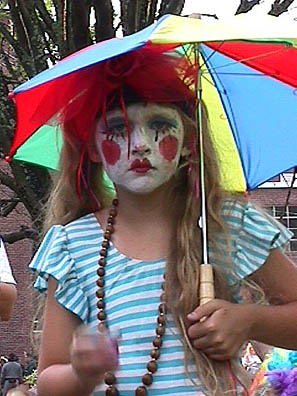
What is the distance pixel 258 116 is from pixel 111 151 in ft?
1.74

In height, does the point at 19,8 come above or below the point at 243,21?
below

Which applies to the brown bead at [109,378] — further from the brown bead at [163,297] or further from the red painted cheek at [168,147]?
the red painted cheek at [168,147]

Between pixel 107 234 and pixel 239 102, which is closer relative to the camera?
pixel 107 234

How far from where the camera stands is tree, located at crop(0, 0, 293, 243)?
6109 mm

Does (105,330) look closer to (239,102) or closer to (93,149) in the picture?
(93,149)

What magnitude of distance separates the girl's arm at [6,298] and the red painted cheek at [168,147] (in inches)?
39.3

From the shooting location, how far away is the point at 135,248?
2.44 m

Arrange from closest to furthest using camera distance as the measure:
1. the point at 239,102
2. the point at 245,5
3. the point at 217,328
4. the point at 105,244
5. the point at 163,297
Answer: the point at 217,328, the point at 163,297, the point at 105,244, the point at 239,102, the point at 245,5

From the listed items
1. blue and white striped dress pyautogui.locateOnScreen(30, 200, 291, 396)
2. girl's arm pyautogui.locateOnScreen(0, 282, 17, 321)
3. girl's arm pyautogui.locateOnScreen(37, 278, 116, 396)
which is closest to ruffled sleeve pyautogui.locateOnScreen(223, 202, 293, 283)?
blue and white striped dress pyautogui.locateOnScreen(30, 200, 291, 396)

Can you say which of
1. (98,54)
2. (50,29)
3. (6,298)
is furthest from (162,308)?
(50,29)

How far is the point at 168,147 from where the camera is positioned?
248cm

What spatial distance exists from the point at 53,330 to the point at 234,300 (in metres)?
0.49

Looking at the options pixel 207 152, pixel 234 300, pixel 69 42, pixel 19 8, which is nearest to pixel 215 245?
pixel 234 300

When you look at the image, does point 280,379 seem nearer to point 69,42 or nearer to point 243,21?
point 243,21
